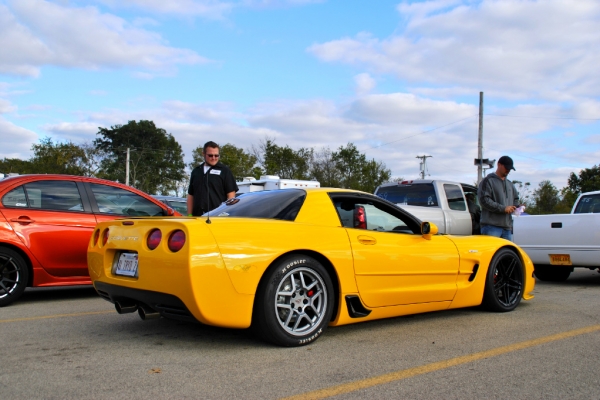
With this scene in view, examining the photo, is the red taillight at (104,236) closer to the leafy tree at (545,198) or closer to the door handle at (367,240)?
the door handle at (367,240)

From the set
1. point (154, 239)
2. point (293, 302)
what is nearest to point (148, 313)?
point (154, 239)

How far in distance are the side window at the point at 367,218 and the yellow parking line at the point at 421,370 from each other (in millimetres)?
1340

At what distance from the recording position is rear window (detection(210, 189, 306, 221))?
4379 millimetres

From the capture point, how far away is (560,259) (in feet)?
26.8

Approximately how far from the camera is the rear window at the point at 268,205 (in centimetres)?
438

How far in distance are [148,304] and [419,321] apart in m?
2.53

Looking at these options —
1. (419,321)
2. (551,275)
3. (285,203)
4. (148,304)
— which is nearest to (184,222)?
(148,304)

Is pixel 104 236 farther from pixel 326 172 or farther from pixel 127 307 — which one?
pixel 326 172

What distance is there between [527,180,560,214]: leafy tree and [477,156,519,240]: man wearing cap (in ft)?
145

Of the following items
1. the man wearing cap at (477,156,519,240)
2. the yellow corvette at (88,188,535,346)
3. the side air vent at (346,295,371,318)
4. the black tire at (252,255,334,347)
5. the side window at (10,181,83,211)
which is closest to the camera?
the yellow corvette at (88,188,535,346)

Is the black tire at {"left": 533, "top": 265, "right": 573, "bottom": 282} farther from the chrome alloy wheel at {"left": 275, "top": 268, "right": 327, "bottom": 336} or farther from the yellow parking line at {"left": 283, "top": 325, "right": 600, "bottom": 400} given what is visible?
the chrome alloy wheel at {"left": 275, "top": 268, "right": 327, "bottom": 336}

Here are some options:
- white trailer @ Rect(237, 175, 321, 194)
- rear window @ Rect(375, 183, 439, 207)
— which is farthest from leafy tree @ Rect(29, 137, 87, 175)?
rear window @ Rect(375, 183, 439, 207)

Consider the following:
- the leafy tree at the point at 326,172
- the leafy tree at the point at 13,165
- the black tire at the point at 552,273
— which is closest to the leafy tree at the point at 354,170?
the leafy tree at the point at 326,172

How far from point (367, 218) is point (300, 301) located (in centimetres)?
106
